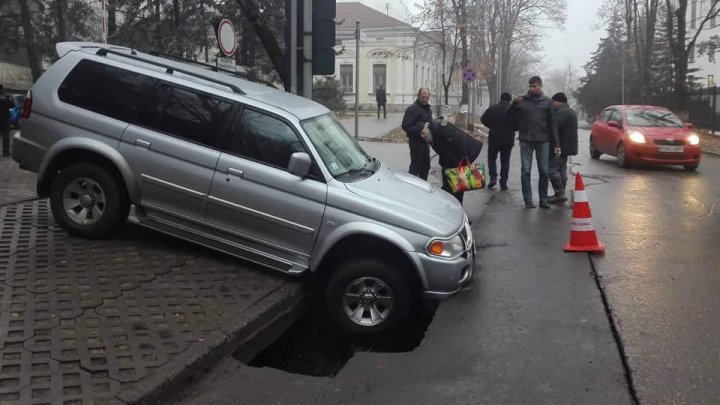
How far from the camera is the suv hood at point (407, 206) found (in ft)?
16.9

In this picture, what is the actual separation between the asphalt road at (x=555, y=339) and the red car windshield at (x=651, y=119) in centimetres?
846

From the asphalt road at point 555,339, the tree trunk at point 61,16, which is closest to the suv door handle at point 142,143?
the asphalt road at point 555,339

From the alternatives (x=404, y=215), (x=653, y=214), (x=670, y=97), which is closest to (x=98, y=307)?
(x=404, y=215)

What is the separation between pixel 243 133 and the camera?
5.83 m

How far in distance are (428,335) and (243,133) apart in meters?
2.43

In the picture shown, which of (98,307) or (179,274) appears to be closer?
(98,307)

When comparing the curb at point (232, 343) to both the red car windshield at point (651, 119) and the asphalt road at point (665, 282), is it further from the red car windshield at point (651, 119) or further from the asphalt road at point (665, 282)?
the red car windshield at point (651, 119)

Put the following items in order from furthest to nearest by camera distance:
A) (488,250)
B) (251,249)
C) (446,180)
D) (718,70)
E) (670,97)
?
(718,70)
(670,97)
(446,180)
(488,250)
(251,249)

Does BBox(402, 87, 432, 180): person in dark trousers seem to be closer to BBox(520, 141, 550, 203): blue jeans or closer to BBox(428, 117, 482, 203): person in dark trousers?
BBox(428, 117, 482, 203): person in dark trousers

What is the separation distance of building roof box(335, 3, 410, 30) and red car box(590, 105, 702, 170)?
38354mm

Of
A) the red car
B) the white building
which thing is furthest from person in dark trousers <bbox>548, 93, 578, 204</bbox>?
the white building

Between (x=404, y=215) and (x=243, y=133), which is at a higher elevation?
(x=243, y=133)

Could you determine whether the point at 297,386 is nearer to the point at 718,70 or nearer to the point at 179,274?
the point at 179,274

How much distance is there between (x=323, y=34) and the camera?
952cm
